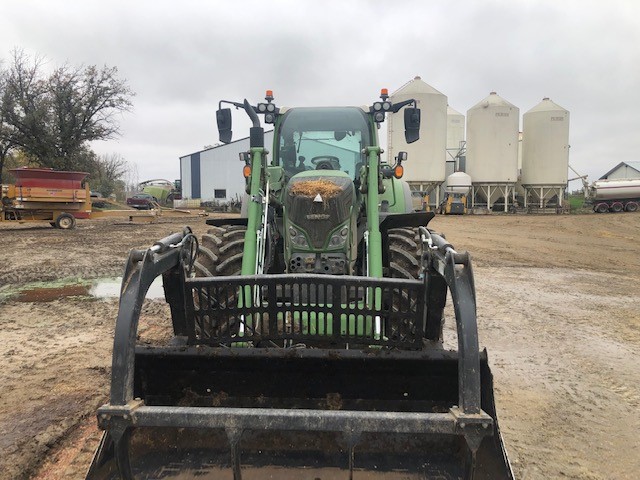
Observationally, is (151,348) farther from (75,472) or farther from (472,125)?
(472,125)

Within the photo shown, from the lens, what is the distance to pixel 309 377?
2.59 meters

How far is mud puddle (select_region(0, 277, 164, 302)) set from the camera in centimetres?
693

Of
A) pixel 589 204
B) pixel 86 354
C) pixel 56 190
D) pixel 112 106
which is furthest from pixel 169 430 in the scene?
pixel 589 204

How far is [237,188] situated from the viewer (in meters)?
45.8

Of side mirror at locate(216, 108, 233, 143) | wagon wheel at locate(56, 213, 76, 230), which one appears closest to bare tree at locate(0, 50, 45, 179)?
wagon wheel at locate(56, 213, 76, 230)

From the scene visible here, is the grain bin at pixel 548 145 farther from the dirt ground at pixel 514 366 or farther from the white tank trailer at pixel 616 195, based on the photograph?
the dirt ground at pixel 514 366

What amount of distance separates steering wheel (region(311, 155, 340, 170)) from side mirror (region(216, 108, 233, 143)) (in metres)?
0.93

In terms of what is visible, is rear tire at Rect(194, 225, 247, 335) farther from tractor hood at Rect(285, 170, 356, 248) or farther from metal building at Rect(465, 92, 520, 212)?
metal building at Rect(465, 92, 520, 212)

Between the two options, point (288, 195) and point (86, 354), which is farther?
point (86, 354)

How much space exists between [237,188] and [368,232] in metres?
43.2

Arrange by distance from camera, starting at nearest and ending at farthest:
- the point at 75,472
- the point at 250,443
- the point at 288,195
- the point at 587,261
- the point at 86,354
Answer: the point at 250,443
the point at 75,472
the point at 288,195
the point at 86,354
the point at 587,261

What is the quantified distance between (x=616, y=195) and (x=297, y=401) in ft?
108

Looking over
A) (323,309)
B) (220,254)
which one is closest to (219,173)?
(220,254)

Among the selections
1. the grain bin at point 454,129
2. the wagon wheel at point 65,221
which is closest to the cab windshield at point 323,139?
the wagon wheel at point 65,221
